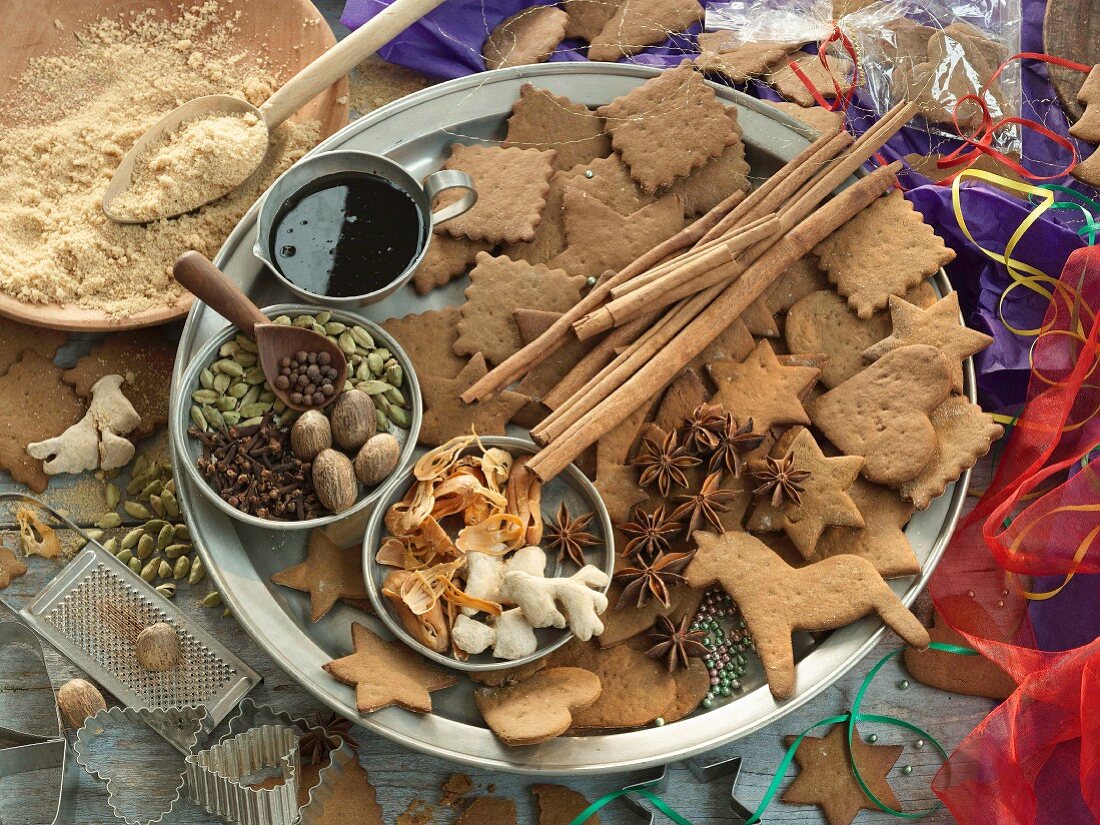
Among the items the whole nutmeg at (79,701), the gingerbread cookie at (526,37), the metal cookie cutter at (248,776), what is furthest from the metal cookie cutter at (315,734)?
the gingerbread cookie at (526,37)

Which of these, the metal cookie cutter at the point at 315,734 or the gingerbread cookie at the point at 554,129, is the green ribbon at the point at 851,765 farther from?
the gingerbread cookie at the point at 554,129

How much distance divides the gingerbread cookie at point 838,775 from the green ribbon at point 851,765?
12mm

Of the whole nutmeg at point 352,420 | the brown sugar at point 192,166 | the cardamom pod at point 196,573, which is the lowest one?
the cardamom pod at point 196,573

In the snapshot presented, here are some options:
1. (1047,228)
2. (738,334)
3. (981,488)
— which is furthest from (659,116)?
(981,488)

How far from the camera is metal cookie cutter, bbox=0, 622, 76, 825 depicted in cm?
189

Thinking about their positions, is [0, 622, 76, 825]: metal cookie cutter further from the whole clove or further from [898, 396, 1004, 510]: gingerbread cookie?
[898, 396, 1004, 510]: gingerbread cookie


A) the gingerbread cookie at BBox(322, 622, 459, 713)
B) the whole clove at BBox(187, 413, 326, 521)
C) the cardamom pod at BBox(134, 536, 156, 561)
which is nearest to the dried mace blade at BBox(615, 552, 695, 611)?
the gingerbread cookie at BBox(322, 622, 459, 713)

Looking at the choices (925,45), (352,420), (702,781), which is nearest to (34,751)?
(352,420)

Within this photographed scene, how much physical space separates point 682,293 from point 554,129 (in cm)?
47

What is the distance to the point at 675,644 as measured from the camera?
6.02 feet

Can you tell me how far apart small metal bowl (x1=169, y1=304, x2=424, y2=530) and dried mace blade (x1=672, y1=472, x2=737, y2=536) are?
0.52 m

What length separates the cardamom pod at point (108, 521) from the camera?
82.8 inches

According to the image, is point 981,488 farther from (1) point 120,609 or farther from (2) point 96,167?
(2) point 96,167

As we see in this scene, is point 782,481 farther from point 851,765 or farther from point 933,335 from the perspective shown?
point 851,765
